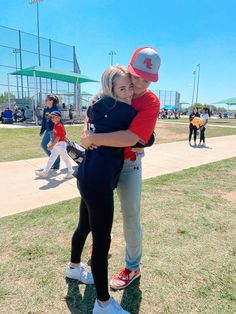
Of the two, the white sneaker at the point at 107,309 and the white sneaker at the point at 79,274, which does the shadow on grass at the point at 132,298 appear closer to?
the white sneaker at the point at 107,309

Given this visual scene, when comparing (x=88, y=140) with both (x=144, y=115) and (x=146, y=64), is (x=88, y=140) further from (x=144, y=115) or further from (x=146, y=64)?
(x=146, y=64)

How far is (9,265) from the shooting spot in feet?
8.79

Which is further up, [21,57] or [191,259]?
[21,57]

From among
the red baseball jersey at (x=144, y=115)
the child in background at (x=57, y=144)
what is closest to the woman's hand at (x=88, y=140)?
the red baseball jersey at (x=144, y=115)

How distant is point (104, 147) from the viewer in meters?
1.80

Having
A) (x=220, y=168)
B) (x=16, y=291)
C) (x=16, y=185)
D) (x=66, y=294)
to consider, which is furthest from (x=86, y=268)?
(x=220, y=168)

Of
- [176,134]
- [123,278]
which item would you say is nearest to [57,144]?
[123,278]

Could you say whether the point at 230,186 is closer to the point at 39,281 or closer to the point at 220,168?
the point at 220,168

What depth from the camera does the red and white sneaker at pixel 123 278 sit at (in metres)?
2.41

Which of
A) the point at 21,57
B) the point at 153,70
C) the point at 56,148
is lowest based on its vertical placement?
the point at 56,148

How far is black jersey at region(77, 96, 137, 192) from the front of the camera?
1.73m

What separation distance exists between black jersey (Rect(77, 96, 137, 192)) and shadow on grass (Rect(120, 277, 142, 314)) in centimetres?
110

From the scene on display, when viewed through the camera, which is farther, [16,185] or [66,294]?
[16,185]

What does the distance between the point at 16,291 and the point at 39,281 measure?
21cm
